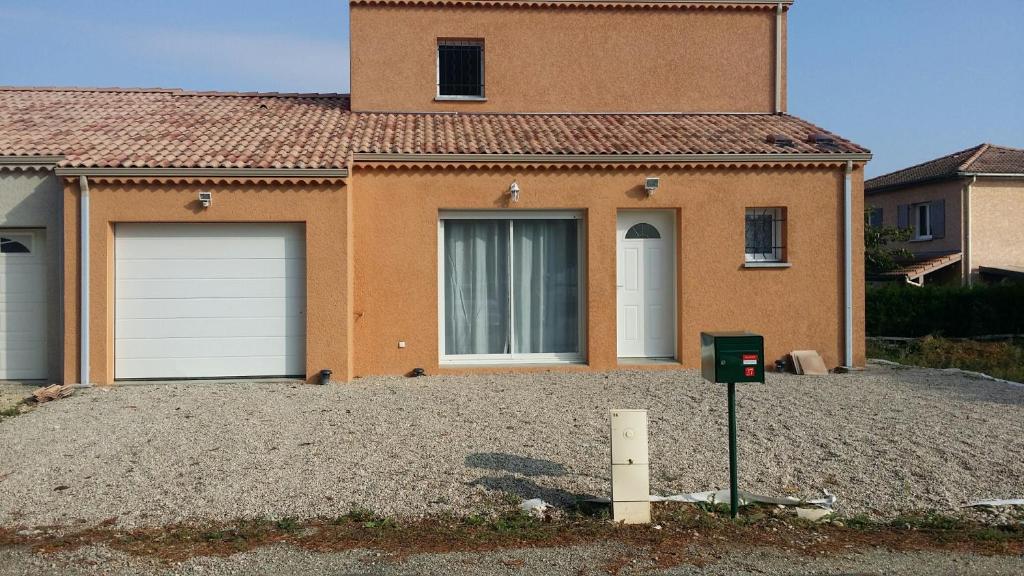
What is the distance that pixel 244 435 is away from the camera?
8031 millimetres

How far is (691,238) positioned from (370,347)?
16.7 feet

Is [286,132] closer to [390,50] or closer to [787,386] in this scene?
[390,50]

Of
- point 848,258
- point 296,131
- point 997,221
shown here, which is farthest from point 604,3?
point 997,221

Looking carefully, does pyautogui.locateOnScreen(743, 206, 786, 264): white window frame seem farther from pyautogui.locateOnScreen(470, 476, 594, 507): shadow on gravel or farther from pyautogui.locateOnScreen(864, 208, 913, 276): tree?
pyautogui.locateOnScreen(864, 208, 913, 276): tree

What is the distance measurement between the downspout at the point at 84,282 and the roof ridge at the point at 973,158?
2308 centimetres

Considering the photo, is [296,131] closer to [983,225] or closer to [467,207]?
[467,207]

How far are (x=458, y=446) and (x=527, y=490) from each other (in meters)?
1.39

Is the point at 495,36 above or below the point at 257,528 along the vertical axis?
above

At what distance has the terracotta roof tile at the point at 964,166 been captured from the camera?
78.6ft

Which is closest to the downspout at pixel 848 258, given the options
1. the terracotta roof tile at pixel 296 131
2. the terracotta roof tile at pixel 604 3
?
the terracotta roof tile at pixel 296 131

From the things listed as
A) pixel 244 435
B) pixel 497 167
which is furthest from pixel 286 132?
pixel 244 435

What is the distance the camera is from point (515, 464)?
6.97 m

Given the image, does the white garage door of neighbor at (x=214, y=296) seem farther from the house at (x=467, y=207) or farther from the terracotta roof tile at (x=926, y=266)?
the terracotta roof tile at (x=926, y=266)

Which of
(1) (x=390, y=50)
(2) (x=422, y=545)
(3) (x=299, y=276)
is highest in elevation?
(1) (x=390, y=50)
